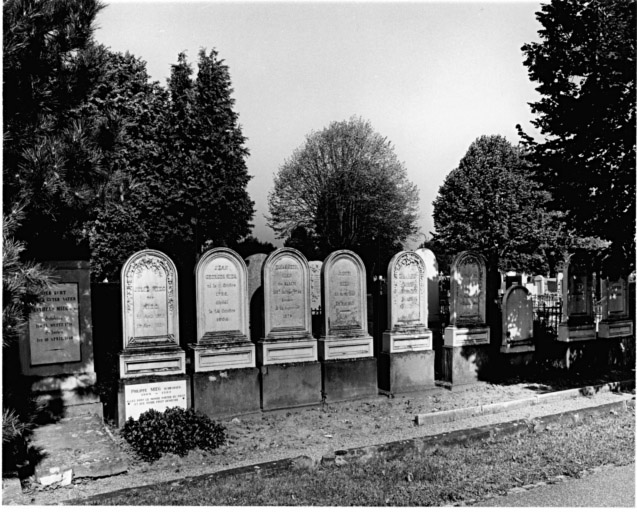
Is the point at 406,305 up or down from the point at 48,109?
down

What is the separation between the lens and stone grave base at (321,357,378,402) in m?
8.90

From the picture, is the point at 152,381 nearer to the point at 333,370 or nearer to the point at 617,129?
the point at 333,370

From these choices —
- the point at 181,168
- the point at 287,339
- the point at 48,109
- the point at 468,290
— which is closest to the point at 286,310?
the point at 287,339

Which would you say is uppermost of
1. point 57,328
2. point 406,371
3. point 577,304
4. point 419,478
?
point 57,328

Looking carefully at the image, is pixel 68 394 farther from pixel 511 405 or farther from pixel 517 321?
pixel 517 321

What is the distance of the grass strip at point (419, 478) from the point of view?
4.81m

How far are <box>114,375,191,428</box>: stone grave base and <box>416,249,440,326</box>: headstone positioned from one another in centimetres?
813

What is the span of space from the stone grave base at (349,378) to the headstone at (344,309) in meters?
0.12

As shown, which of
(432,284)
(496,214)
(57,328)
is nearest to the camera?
(57,328)

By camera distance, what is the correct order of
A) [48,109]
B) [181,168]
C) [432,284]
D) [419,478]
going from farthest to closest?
[181,168]
[432,284]
[48,109]
[419,478]

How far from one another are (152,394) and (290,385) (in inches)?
78.3

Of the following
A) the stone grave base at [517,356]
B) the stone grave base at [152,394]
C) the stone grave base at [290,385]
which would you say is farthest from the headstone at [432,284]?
the stone grave base at [152,394]

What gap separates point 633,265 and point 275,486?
23.2 feet

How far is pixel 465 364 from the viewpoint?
10.1 metres
